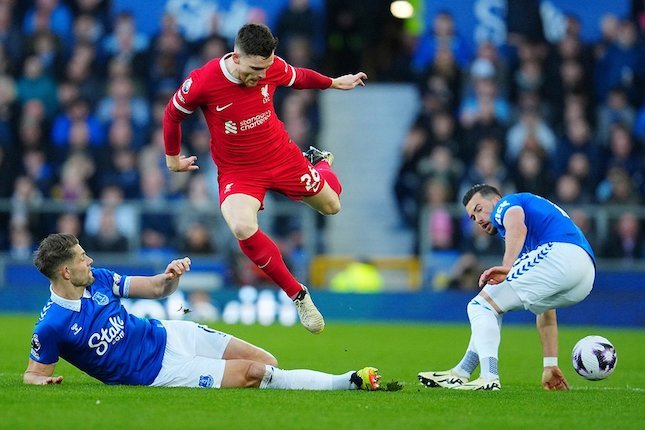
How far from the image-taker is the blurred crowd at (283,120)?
18.6m

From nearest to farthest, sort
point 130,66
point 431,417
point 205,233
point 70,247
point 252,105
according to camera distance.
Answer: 1. point 431,417
2. point 70,247
3. point 252,105
4. point 205,233
5. point 130,66

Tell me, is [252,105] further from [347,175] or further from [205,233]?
[347,175]

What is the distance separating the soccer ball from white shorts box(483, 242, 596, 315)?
0.52m

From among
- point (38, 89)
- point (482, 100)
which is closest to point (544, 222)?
point (482, 100)

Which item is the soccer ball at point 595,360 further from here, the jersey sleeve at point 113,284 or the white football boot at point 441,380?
the jersey sleeve at point 113,284

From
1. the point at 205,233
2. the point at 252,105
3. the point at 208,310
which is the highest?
the point at 252,105

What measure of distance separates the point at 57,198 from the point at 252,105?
33.0ft

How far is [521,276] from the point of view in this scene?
9.47 meters

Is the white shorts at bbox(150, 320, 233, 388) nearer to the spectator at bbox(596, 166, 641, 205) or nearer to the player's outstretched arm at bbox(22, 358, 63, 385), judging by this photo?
the player's outstretched arm at bbox(22, 358, 63, 385)

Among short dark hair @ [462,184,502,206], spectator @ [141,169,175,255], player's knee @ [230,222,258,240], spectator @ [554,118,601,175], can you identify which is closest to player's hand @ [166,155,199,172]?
player's knee @ [230,222,258,240]

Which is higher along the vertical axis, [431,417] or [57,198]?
[57,198]

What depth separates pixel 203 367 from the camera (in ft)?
28.9

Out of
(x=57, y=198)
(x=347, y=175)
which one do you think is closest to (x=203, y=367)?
(x=57, y=198)

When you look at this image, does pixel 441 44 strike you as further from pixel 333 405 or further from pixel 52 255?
pixel 333 405
